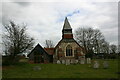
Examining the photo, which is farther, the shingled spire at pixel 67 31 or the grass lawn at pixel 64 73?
the shingled spire at pixel 67 31

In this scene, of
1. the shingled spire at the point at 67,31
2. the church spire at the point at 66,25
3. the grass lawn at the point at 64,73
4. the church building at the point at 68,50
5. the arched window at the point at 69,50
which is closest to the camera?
the grass lawn at the point at 64,73

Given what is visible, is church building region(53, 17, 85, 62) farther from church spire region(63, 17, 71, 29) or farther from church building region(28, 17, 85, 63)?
church spire region(63, 17, 71, 29)

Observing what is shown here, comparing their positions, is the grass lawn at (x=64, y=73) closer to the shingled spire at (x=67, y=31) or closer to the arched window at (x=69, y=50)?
the arched window at (x=69, y=50)

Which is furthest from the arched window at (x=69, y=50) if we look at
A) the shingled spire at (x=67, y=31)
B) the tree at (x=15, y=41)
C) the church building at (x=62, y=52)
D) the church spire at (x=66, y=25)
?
the tree at (x=15, y=41)

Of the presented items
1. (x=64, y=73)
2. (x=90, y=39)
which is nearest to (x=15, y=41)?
(x=64, y=73)

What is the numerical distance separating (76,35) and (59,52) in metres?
14.6

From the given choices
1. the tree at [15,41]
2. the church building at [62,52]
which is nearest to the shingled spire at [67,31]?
the church building at [62,52]

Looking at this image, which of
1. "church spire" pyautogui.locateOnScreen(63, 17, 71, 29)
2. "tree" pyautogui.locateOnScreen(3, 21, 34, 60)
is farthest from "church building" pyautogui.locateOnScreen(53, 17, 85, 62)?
"tree" pyautogui.locateOnScreen(3, 21, 34, 60)

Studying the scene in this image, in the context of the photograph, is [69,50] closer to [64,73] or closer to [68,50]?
[68,50]

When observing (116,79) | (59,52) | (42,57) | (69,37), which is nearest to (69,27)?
(69,37)

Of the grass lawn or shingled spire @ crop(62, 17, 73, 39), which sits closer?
the grass lawn

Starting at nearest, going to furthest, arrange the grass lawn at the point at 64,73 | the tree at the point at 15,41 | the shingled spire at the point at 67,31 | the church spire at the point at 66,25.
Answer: the grass lawn at the point at 64,73 → the tree at the point at 15,41 → the shingled spire at the point at 67,31 → the church spire at the point at 66,25

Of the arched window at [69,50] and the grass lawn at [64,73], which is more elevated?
the arched window at [69,50]

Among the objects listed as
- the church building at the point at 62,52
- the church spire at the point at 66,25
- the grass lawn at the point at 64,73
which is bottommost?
the grass lawn at the point at 64,73
